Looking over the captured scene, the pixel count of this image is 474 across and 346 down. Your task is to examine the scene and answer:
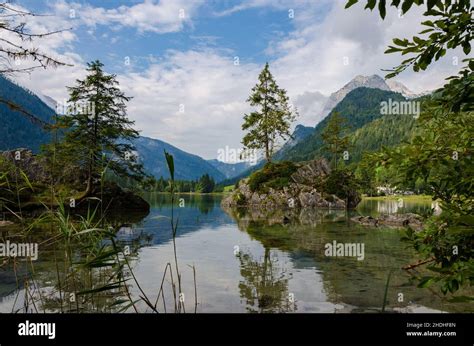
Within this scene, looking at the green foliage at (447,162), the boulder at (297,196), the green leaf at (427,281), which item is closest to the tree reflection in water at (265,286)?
the green foliage at (447,162)

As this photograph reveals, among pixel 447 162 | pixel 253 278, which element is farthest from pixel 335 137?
pixel 447 162

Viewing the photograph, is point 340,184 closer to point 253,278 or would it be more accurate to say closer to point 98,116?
point 98,116

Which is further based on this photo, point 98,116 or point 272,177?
point 272,177

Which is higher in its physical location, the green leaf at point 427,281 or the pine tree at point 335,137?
the pine tree at point 335,137

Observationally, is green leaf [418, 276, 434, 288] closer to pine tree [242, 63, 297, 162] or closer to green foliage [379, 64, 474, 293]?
green foliage [379, 64, 474, 293]

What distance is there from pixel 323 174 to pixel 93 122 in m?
29.7

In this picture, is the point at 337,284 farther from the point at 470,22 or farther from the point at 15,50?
the point at 15,50

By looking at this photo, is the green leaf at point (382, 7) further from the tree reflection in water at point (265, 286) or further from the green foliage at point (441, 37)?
the tree reflection in water at point (265, 286)

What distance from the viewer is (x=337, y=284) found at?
836 cm

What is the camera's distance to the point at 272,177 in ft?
150

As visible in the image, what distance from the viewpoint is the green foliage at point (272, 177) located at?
1764 inches

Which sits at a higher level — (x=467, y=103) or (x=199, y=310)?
(x=467, y=103)
